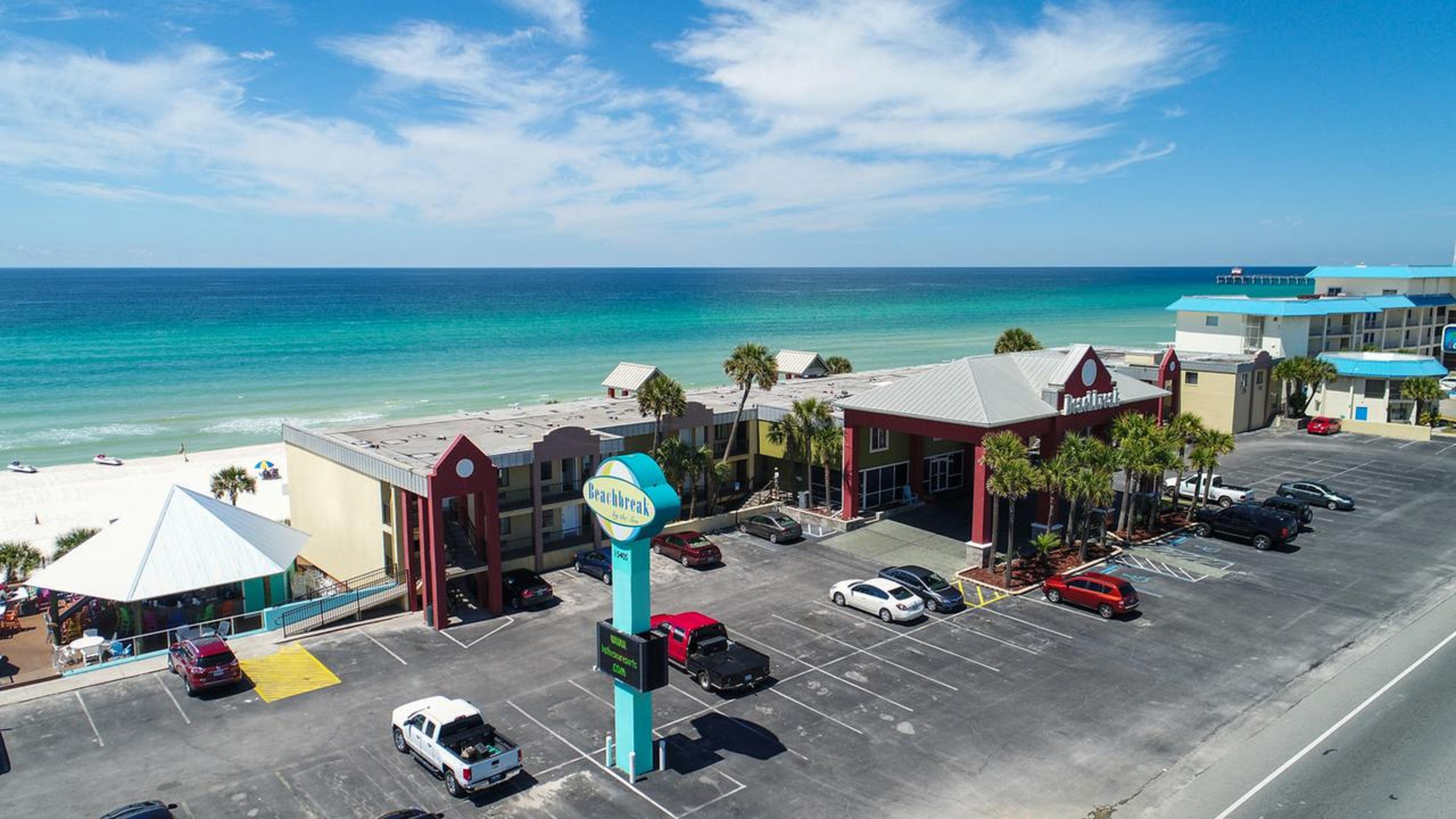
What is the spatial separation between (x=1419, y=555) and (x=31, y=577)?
58091 mm

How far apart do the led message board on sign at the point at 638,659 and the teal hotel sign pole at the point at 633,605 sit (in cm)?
2

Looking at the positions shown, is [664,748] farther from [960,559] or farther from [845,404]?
[845,404]

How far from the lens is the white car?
33.7m

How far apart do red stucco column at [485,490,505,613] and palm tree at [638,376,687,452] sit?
10347 mm

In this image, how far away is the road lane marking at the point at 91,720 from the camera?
82.8 ft

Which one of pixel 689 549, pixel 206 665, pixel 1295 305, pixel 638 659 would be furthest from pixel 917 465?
pixel 1295 305

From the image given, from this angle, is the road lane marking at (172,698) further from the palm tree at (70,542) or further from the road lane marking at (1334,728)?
the road lane marking at (1334,728)

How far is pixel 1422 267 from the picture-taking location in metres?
95.8

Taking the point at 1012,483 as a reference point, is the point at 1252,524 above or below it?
below

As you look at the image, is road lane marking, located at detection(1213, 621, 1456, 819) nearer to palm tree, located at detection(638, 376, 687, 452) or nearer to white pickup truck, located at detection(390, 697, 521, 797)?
white pickup truck, located at detection(390, 697, 521, 797)

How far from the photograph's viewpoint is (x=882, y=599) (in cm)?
3416

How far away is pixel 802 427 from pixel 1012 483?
14.0 m

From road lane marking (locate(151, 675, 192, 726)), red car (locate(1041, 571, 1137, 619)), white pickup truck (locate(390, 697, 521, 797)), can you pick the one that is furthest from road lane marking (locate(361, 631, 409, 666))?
red car (locate(1041, 571, 1137, 619))

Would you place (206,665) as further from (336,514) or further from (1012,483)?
(1012,483)
